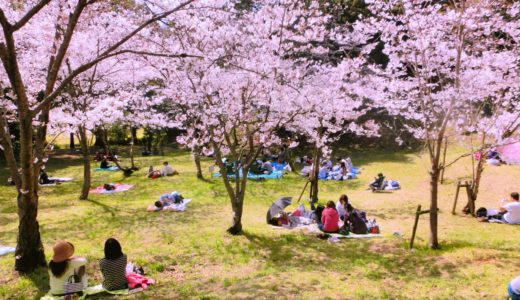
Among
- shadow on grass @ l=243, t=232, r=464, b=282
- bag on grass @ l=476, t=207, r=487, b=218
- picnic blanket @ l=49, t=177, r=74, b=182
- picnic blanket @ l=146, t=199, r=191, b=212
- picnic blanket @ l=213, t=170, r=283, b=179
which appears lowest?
shadow on grass @ l=243, t=232, r=464, b=282

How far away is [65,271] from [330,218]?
22.8 feet

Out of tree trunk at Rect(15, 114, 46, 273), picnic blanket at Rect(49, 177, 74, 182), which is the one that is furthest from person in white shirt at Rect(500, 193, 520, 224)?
picnic blanket at Rect(49, 177, 74, 182)

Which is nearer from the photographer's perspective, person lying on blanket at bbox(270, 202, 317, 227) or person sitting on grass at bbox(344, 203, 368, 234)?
person sitting on grass at bbox(344, 203, 368, 234)

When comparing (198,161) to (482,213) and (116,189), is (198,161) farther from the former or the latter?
(482,213)

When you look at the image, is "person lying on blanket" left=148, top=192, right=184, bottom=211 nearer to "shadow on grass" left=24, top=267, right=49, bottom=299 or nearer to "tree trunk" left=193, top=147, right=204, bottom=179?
"tree trunk" left=193, top=147, right=204, bottom=179

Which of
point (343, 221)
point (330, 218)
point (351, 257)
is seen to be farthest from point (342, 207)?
point (351, 257)

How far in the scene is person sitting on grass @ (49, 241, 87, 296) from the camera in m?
5.98

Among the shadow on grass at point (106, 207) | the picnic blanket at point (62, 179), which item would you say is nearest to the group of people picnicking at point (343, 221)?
the shadow on grass at point (106, 207)

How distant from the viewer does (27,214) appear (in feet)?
23.1

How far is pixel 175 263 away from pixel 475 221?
9273 millimetres

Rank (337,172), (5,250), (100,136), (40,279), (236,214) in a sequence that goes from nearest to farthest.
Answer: (40,279), (5,250), (236,214), (337,172), (100,136)

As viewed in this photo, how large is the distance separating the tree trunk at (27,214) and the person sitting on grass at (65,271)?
146 centimetres

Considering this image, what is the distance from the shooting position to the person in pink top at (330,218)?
10805mm

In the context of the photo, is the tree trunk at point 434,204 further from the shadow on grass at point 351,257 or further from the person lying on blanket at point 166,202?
the person lying on blanket at point 166,202
